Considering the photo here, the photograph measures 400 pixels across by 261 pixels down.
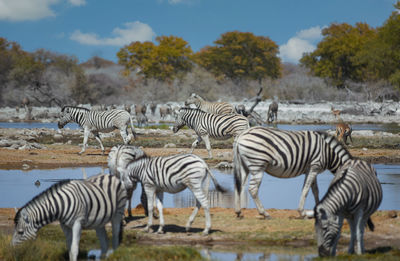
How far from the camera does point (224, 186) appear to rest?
46.9 feet

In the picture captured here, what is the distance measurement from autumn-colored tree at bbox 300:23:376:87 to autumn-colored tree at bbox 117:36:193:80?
65.2 feet

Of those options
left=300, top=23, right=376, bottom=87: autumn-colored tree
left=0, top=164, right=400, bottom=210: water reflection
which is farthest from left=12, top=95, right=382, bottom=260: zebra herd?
left=300, top=23, right=376, bottom=87: autumn-colored tree

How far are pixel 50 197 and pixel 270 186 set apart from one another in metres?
8.90

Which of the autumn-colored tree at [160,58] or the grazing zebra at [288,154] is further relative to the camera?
the autumn-colored tree at [160,58]

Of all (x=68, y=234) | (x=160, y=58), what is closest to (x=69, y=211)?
(x=68, y=234)

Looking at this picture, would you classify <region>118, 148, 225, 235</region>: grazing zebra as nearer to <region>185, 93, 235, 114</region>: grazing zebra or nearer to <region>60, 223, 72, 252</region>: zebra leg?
<region>60, 223, 72, 252</region>: zebra leg

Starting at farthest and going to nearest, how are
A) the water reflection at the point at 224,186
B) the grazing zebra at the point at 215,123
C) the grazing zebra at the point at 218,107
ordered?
the grazing zebra at the point at 218,107, the grazing zebra at the point at 215,123, the water reflection at the point at 224,186

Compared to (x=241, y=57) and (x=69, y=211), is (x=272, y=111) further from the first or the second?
(x=241, y=57)

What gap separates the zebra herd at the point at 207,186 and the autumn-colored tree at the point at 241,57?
7676 cm

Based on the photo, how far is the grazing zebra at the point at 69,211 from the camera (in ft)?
23.8

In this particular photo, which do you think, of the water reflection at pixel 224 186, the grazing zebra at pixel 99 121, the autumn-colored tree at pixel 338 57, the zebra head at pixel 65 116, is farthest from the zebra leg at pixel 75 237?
the autumn-colored tree at pixel 338 57

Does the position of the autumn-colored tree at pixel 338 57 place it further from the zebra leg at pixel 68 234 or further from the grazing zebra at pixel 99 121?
the zebra leg at pixel 68 234

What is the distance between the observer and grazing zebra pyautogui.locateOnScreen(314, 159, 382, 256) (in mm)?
7359

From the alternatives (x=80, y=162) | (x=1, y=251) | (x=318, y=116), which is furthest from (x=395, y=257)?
(x=318, y=116)
